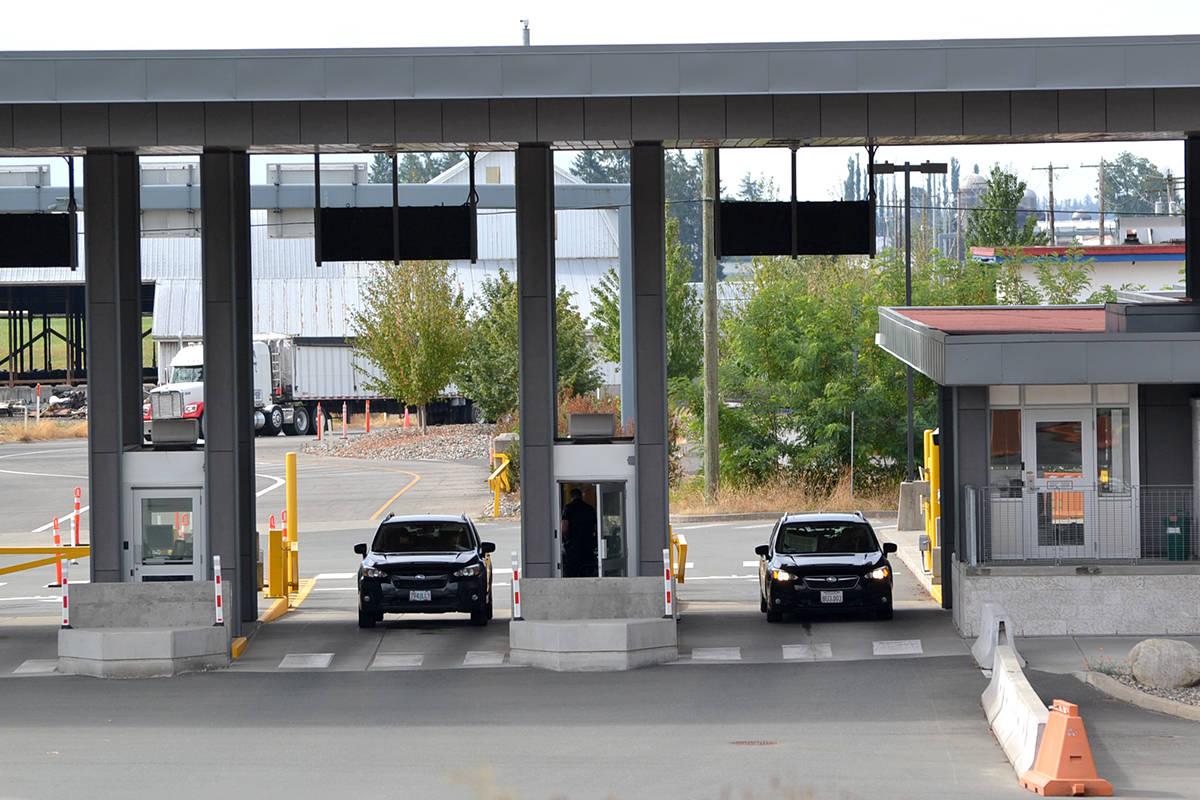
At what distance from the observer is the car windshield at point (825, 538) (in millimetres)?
23719

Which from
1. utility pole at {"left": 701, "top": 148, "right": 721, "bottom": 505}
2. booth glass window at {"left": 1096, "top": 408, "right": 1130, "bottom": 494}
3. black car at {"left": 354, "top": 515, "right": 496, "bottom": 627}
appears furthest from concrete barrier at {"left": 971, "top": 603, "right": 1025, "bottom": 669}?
utility pole at {"left": 701, "top": 148, "right": 721, "bottom": 505}

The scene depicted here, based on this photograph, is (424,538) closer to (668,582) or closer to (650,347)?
(668,582)

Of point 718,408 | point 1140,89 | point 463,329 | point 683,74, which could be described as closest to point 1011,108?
point 1140,89

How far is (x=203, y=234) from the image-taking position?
2258cm

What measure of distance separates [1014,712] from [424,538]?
36.5 feet

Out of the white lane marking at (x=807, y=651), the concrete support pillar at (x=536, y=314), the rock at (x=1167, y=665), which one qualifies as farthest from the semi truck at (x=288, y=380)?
the rock at (x=1167, y=665)

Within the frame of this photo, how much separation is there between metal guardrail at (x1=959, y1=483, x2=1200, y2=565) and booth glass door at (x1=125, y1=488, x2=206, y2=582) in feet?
35.1

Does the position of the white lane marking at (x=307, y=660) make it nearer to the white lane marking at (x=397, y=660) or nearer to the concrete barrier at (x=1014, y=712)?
the white lane marking at (x=397, y=660)

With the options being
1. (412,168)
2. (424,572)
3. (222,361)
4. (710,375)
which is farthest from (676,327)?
(412,168)

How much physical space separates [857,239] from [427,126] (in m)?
6.29

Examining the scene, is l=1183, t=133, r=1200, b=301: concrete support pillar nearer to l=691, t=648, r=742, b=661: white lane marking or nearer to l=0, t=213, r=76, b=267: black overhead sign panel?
l=691, t=648, r=742, b=661: white lane marking

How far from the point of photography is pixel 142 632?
802 inches

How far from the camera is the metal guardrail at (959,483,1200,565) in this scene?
72.9 feet

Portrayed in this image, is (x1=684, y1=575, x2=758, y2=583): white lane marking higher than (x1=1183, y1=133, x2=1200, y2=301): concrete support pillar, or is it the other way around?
(x1=1183, y1=133, x2=1200, y2=301): concrete support pillar
